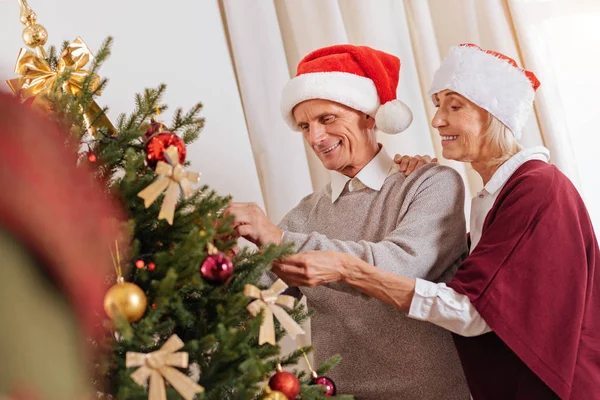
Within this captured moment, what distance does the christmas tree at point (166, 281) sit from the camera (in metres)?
1.03

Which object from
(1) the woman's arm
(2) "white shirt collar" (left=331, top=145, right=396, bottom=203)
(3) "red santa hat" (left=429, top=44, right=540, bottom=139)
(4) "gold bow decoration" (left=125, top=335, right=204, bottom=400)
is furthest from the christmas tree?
(3) "red santa hat" (left=429, top=44, right=540, bottom=139)

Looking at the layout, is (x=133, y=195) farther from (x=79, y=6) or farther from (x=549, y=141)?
(x=549, y=141)

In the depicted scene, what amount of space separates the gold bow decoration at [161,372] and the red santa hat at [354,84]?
102cm

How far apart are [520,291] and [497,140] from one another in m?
0.39

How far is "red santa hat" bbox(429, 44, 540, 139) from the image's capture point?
177cm

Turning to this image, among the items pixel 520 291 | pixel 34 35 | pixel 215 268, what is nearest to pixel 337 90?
pixel 520 291

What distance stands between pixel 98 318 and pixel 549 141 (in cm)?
166

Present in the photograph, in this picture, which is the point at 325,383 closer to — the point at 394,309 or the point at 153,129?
the point at 394,309

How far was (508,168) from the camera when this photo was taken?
177 cm

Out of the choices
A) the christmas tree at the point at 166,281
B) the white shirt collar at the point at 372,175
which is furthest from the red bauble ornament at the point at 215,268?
the white shirt collar at the point at 372,175

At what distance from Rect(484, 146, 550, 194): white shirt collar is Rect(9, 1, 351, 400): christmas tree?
698 mm

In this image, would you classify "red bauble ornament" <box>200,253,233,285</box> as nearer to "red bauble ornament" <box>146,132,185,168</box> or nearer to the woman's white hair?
"red bauble ornament" <box>146,132,185,168</box>

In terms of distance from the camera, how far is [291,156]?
7.88 ft

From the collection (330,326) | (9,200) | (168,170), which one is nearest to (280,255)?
(168,170)
